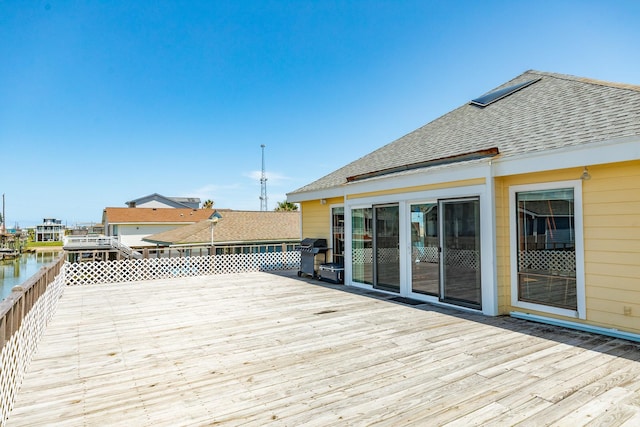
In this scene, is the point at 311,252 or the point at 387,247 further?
the point at 311,252

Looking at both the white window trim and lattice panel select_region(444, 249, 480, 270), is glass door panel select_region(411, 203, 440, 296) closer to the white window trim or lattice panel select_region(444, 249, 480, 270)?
lattice panel select_region(444, 249, 480, 270)

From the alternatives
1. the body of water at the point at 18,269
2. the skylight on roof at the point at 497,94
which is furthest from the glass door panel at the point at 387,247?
the body of water at the point at 18,269

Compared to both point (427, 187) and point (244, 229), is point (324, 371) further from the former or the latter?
point (244, 229)

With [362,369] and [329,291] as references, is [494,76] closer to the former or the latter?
[329,291]

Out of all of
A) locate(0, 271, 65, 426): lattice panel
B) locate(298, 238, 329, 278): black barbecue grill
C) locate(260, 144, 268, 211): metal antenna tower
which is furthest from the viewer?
locate(260, 144, 268, 211): metal antenna tower

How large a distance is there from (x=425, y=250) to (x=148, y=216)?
27.1 meters

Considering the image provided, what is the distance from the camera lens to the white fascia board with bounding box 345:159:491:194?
5137 mm

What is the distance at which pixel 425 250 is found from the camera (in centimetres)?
601

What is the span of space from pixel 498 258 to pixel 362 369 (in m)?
3.00

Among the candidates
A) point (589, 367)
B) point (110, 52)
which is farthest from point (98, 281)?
point (589, 367)

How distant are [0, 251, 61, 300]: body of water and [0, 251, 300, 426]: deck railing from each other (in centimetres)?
2143

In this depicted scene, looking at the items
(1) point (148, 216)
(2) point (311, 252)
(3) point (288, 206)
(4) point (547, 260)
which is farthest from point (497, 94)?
(3) point (288, 206)

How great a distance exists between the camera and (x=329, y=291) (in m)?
7.23

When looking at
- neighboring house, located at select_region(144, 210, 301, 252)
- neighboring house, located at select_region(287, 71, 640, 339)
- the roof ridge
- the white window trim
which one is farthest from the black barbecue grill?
neighboring house, located at select_region(144, 210, 301, 252)
